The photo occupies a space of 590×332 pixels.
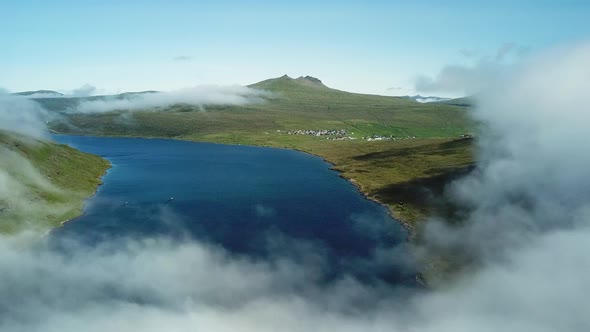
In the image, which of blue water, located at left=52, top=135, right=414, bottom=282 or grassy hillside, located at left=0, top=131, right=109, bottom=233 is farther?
grassy hillside, located at left=0, top=131, right=109, bottom=233

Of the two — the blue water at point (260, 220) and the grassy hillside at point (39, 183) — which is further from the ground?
the grassy hillside at point (39, 183)

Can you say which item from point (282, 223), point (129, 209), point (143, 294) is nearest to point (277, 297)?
point (143, 294)

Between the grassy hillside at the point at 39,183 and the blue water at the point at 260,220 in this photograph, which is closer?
the blue water at the point at 260,220

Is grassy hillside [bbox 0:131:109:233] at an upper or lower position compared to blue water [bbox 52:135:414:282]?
upper

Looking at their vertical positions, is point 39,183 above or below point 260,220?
above

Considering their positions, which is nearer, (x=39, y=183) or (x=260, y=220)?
(x=260, y=220)
